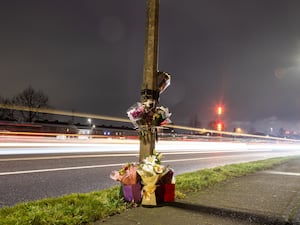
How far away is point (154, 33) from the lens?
6.62 m

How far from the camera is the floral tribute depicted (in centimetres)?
574

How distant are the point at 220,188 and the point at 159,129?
2731 millimetres

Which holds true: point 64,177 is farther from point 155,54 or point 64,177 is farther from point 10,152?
point 10,152

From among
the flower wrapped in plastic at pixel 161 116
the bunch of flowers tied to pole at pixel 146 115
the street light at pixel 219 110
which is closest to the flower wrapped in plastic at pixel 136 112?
the bunch of flowers tied to pole at pixel 146 115

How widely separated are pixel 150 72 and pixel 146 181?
2049mm

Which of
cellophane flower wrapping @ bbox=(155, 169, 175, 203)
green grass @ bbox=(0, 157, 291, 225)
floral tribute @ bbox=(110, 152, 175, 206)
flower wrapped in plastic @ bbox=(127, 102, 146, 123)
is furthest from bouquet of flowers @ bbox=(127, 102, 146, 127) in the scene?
green grass @ bbox=(0, 157, 291, 225)

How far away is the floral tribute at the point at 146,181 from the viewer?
5.74 meters

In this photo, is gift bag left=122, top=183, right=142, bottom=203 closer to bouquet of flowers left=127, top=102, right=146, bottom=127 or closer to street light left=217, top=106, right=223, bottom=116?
bouquet of flowers left=127, top=102, right=146, bottom=127

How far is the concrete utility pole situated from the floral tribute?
38 cm

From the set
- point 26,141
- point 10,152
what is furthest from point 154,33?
point 26,141

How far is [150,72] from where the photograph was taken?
652 cm

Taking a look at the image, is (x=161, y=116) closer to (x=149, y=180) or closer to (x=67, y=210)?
(x=149, y=180)

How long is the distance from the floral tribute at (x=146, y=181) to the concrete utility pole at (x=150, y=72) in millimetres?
382

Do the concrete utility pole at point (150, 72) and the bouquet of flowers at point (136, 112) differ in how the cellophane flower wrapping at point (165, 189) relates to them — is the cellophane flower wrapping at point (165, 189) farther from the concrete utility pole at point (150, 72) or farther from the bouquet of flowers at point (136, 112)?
the bouquet of flowers at point (136, 112)
